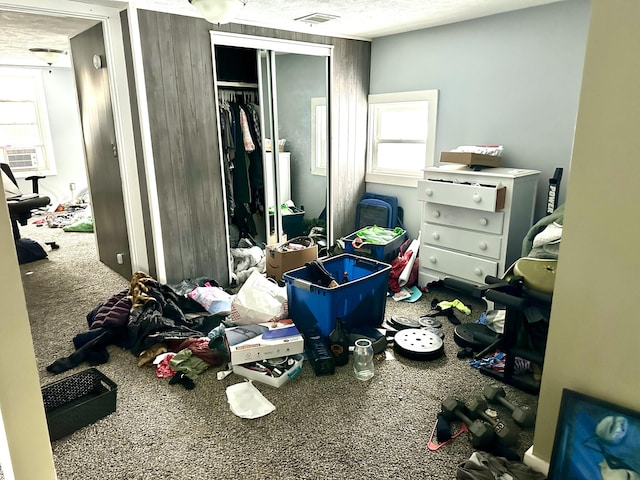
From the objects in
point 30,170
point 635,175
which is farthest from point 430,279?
point 30,170

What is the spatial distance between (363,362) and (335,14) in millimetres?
2513

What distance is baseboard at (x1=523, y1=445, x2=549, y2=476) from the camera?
5.30 feet

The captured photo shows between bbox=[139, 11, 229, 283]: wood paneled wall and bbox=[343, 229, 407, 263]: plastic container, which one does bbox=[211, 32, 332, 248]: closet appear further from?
bbox=[343, 229, 407, 263]: plastic container

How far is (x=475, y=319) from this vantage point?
3.03m

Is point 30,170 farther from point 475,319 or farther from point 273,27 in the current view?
point 475,319

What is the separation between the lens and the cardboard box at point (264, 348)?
231 centimetres

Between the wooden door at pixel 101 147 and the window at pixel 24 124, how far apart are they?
10.9 ft

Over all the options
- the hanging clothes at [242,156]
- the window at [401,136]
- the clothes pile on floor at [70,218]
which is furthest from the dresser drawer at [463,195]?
the clothes pile on floor at [70,218]

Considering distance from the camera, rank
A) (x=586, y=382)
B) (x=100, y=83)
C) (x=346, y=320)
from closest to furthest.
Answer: (x=586, y=382) < (x=346, y=320) < (x=100, y=83)

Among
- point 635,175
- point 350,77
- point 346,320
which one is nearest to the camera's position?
point 635,175

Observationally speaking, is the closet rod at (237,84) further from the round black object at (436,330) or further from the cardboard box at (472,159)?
the round black object at (436,330)

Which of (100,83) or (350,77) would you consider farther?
(350,77)


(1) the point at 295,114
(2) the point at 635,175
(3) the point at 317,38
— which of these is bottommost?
(2) the point at 635,175

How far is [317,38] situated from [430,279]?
2.35 meters
